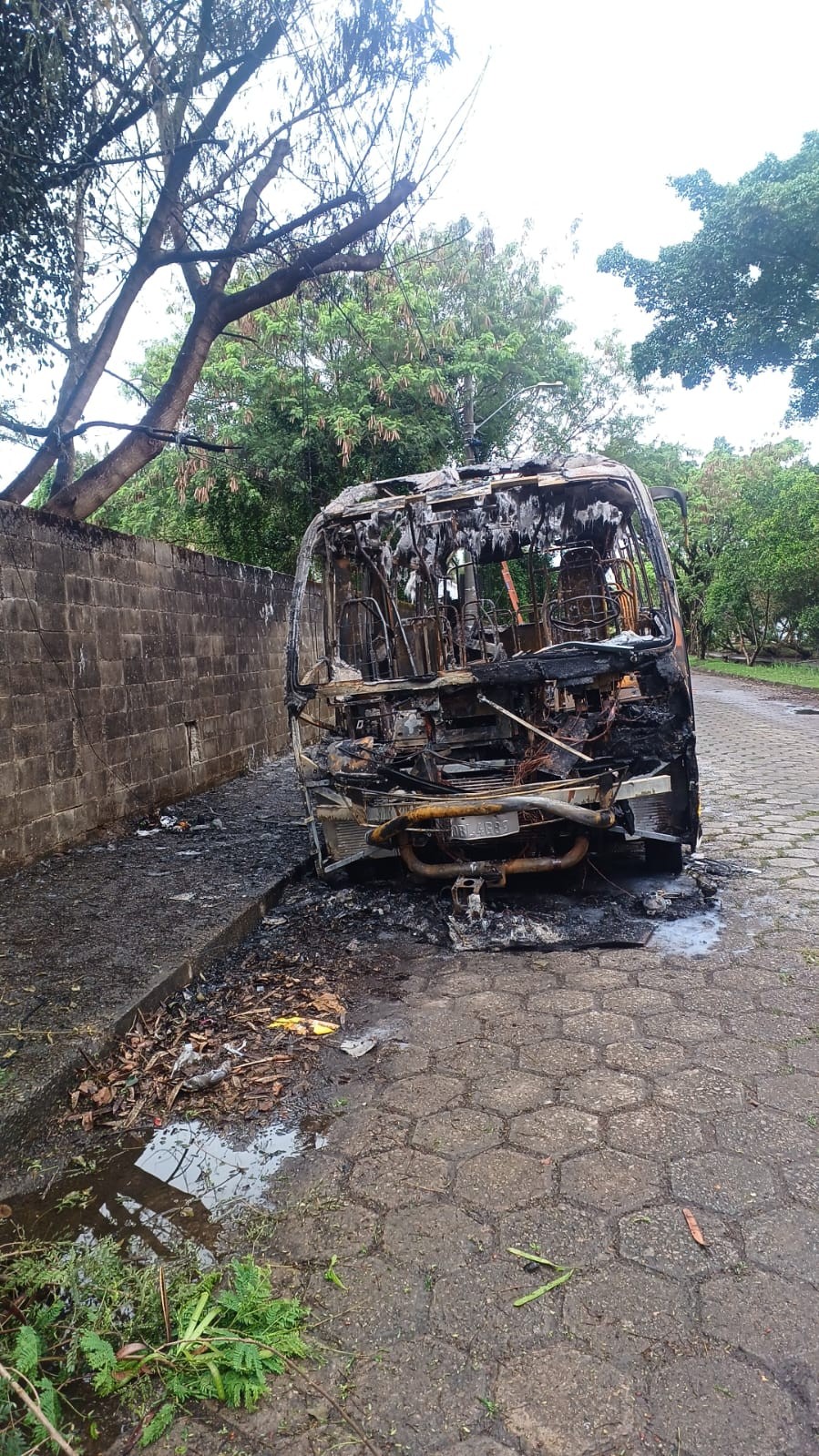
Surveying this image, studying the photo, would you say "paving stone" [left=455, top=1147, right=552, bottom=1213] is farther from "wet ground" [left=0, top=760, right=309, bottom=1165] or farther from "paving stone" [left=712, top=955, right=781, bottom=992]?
"paving stone" [left=712, top=955, right=781, bottom=992]

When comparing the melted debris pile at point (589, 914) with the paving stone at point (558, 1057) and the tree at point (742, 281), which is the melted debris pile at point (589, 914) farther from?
the tree at point (742, 281)

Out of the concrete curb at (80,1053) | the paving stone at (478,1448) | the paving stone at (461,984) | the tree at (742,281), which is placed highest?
the tree at (742,281)

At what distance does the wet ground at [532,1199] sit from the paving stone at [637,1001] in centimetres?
2

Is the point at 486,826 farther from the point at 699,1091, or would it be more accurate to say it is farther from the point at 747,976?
the point at 699,1091

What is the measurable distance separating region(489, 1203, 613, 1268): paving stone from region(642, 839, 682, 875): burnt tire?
271 cm

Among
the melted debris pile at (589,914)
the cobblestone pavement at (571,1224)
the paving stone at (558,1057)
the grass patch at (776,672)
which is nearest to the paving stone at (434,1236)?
the cobblestone pavement at (571,1224)

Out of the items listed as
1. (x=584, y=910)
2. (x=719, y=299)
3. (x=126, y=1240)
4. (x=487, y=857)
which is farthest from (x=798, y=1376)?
(x=719, y=299)

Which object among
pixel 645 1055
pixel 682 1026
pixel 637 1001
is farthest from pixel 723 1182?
pixel 637 1001

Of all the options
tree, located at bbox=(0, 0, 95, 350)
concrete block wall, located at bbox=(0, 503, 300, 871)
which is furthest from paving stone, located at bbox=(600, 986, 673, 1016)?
tree, located at bbox=(0, 0, 95, 350)

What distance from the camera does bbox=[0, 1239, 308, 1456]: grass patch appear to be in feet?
5.05

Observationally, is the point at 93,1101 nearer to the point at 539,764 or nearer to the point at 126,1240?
the point at 126,1240

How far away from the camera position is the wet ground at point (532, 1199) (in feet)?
4.92

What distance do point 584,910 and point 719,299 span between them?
49.7ft

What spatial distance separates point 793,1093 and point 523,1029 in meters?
0.91
